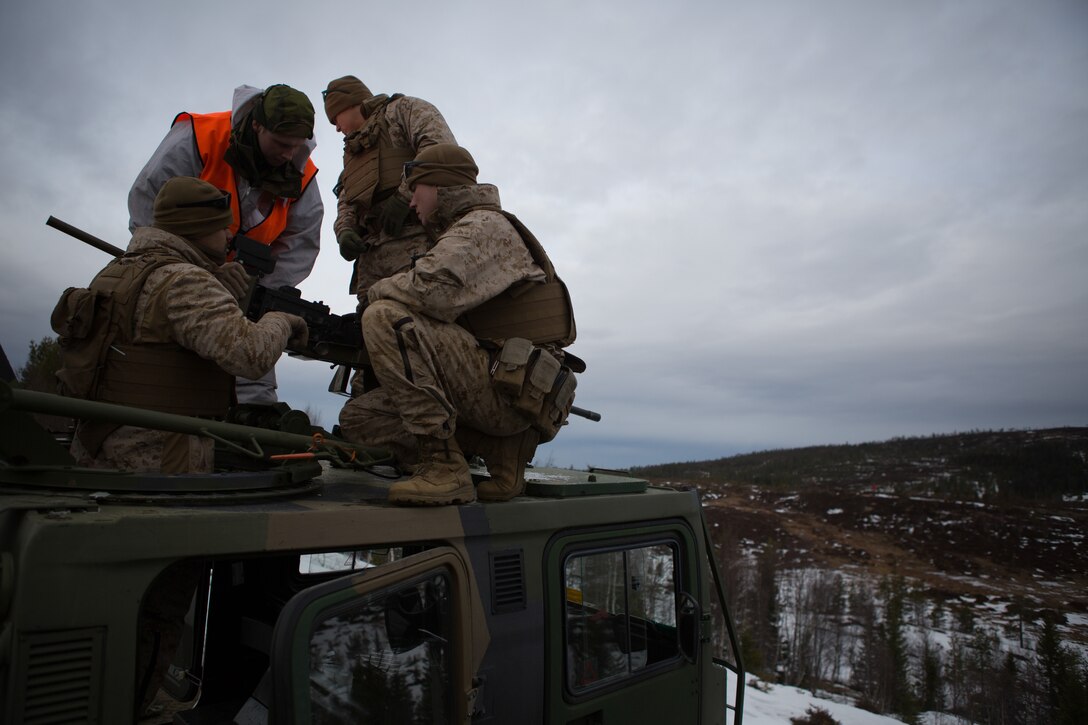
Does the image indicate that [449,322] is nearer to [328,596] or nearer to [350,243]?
[328,596]

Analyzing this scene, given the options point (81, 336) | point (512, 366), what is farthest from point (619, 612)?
point (81, 336)

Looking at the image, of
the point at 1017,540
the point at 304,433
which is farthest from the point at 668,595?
the point at 1017,540

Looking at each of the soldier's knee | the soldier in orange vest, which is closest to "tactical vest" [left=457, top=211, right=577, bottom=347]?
the soldier's knee

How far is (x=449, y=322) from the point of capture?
110 inches

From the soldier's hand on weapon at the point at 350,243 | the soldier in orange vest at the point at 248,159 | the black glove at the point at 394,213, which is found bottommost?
the soldier's hand on weapon at the point at 350,243

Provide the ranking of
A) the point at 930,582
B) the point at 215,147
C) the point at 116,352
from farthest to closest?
the point at 930,582 < the point at 215,147 < the point at 116,352

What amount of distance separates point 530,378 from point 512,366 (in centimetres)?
9

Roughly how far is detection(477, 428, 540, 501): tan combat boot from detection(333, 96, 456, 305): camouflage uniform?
1439 millimetres

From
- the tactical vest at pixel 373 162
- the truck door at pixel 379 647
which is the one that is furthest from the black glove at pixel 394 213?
the truck door at pixel 379 647

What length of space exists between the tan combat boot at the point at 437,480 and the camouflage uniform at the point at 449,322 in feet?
0.18

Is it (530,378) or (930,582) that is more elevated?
(530,378)

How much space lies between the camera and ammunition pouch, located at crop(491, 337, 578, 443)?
9.07 feet

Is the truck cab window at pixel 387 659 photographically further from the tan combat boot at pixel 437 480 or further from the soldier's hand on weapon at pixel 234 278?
the soldier's hand on weapon at pixel 234 278

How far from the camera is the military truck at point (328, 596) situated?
1587 mm
